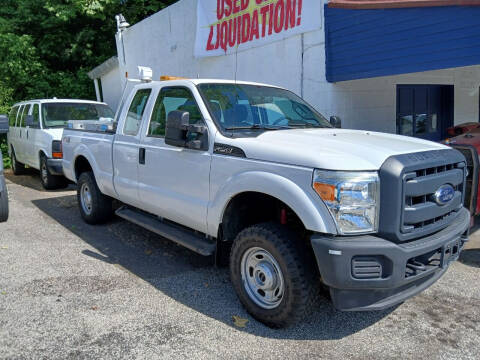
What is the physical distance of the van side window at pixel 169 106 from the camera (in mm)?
4211

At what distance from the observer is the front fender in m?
2.94

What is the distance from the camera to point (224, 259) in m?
4.09

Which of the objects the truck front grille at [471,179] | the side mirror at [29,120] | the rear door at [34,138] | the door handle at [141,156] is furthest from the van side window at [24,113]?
the truck front grille at [471,179]

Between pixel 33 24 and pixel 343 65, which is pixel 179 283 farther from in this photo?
pixel 33 24

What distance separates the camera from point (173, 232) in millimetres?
4434

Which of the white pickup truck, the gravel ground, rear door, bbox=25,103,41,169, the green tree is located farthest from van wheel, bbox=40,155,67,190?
the green tree

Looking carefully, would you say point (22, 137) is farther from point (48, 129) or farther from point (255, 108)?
point (255, 108)

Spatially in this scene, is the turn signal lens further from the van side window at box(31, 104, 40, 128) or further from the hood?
the van side window at box(31, 104, 40, 128)

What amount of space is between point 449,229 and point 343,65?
4.41 metres

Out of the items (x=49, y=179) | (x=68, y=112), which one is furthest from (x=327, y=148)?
(x=68, y=112)

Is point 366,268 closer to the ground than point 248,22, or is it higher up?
closer to the ground

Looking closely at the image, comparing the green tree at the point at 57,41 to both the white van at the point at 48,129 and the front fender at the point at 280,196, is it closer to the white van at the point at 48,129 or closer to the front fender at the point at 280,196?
the white van at the point at 48,129

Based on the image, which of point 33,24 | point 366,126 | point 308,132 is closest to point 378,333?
point 308,132

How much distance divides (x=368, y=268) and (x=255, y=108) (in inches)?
79.5
